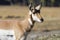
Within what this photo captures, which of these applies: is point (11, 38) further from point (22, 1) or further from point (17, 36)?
point (22, 1)

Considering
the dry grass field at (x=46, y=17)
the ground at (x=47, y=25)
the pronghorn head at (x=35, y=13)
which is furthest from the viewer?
the dry grass field at (x=46, y=17)

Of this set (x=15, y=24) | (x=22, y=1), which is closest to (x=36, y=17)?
(x=15, y=24)

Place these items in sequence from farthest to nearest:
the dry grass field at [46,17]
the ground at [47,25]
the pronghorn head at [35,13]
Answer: the dry grass field at [46,17], the ground at [47,25], the pronghorn head at [35,13]

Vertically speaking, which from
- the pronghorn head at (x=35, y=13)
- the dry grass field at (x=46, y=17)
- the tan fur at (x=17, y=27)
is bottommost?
the dry grass field at (x=46, y=17)

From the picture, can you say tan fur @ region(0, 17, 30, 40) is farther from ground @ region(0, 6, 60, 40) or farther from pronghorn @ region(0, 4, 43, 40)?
ground @ region(0, 6, 60, 40)

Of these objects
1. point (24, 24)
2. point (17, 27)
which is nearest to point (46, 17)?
point (24, 24)

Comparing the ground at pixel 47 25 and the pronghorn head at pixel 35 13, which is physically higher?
the pronghorn head at pixel 35 13

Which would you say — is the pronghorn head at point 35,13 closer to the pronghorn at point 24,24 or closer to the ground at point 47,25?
the pronghorn at point 24,24

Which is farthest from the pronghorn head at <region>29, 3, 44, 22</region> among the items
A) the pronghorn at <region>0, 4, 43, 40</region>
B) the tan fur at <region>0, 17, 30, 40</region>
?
the tan fur at <region>0, 17, 30, 40</region>

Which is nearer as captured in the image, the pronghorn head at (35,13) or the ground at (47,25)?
the pronghorn head at (35,13)

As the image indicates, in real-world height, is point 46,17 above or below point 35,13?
below

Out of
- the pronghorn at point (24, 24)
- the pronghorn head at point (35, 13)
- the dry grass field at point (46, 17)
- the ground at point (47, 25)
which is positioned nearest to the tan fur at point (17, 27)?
the pronghorn at point (24, 24)

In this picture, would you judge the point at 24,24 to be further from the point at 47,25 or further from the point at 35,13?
the point at 47,25

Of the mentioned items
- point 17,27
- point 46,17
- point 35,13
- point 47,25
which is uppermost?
point 35,13
